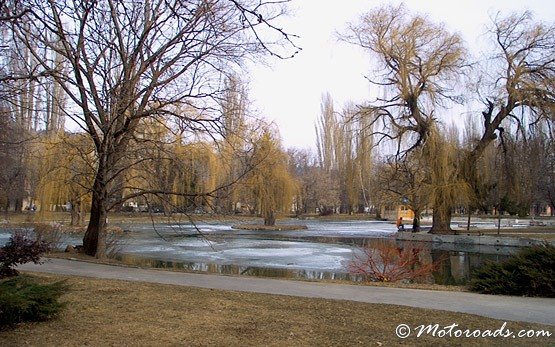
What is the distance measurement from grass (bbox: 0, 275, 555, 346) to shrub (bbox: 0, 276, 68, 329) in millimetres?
136

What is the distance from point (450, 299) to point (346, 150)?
89.6 ft

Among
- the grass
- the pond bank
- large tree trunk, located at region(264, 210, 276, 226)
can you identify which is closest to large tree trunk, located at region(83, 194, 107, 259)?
the grass

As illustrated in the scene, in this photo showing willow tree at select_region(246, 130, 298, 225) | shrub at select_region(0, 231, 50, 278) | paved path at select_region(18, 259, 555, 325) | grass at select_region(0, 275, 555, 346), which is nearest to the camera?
grass at select_region(0, 275, 555, 346)

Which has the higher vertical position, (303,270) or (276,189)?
(276,189)

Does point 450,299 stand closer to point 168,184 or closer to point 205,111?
point 205,111

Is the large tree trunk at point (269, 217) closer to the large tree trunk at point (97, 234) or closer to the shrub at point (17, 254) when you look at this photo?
the large tree trunk at point (97, 234)

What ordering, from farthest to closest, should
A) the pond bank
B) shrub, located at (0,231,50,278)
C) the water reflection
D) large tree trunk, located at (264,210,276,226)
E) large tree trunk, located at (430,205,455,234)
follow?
large tree trunk, located at (264,210,276,226) → large tree trunk, located at (430,205,455,234) → the pond bank → the water reflection → shrub, located at (0,231,50,278)

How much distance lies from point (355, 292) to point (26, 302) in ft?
21.8

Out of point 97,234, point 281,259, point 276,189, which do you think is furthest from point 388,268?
point 276,189

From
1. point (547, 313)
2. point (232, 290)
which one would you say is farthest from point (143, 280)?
point (547, 313)

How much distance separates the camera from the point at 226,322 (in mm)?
7309

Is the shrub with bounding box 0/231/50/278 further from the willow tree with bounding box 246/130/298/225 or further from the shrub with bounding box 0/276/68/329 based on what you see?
the willow tree with bounding box 246/130/298/225

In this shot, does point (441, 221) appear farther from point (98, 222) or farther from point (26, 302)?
point (26, 302)

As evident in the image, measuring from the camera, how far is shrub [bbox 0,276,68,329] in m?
6.31
